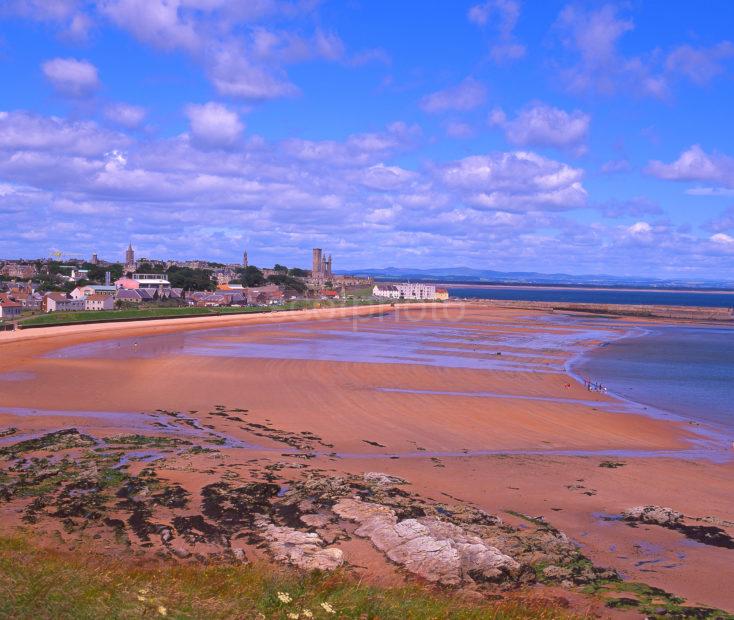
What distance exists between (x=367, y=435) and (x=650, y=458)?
696 cm

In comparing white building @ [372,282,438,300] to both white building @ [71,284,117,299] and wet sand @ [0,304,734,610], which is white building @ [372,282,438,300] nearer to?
white building @ [71,284,117,299]

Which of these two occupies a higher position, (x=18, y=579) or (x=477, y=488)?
(x=18, y=579)

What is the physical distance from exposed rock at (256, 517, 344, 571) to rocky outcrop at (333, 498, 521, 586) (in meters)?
0.74

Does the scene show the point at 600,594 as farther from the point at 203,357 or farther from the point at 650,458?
the point at 203,357

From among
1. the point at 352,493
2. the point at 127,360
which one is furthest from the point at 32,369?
the point at 352,493

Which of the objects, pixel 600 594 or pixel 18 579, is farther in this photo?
pixel 600 594

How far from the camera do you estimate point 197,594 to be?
6215 millimetres

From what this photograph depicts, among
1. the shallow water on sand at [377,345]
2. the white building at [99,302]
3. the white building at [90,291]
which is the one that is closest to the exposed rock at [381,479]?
the shallow water on sand at [377,345]

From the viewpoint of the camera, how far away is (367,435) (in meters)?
16.4

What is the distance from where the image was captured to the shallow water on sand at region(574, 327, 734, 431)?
2261cm

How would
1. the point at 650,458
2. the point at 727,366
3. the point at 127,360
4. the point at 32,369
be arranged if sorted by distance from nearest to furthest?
the point at 650,458 → the point at 32,369 → the point at 127,360 → the point at 727,366

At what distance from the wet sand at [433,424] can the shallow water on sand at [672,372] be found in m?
1.70

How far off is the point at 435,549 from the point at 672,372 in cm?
2667

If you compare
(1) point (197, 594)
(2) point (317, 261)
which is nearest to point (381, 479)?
(1) point (197, 594)
